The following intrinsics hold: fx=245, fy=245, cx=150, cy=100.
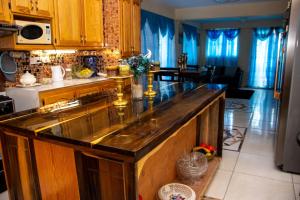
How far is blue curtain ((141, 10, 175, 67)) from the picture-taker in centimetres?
567

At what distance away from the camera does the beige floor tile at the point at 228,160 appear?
282 centimetres

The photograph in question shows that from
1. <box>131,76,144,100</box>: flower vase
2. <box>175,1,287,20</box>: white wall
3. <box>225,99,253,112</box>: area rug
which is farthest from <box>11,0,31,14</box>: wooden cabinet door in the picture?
<box>175,1,287,20</box>: white wall

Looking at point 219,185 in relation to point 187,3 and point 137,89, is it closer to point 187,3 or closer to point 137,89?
point 137,89

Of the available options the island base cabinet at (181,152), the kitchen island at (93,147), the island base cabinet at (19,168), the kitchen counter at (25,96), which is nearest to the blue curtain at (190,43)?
the island base cabinet at (181,152)

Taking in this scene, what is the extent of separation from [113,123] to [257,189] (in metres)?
1.74

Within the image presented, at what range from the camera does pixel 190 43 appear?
8.73m

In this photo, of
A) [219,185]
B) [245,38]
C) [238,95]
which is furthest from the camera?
[245,38]

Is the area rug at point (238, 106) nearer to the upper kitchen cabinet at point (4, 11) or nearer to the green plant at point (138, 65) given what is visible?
the green plant at point (138, 65)

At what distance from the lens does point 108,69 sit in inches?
72.1

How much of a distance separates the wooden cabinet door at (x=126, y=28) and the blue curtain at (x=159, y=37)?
88cm

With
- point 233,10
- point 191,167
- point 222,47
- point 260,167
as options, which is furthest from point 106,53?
point 222,47

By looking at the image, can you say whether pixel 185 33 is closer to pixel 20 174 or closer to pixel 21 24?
pixel 21 24

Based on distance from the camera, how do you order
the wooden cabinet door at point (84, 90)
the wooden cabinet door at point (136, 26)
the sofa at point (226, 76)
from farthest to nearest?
the sofa at point (226, 76) < the wooden cabinet door at point (136, 26) < the wooden cabinet door at point (84, 90)

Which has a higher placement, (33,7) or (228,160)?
(33,7)
